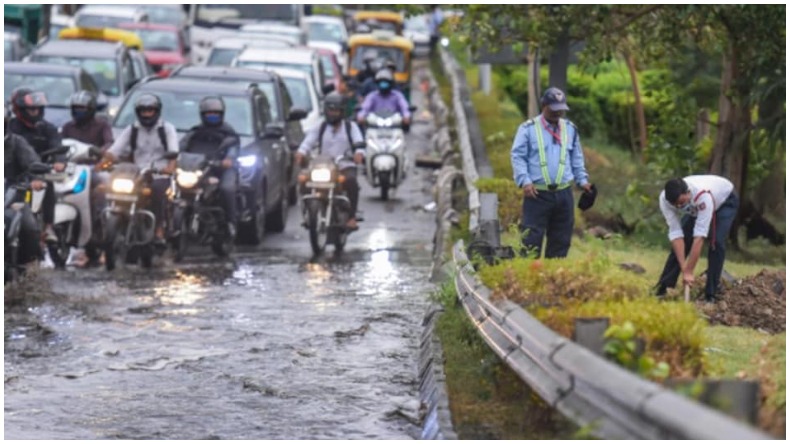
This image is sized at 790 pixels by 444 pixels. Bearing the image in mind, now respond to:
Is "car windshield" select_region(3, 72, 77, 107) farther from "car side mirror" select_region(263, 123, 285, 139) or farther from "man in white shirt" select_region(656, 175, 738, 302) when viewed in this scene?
"man in white shirt" select_region(656, 175, 738, 302)

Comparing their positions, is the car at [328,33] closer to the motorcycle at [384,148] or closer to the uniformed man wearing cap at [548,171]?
the motorcycle at [384,148]

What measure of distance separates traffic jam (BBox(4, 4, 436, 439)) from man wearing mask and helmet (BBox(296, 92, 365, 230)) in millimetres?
21

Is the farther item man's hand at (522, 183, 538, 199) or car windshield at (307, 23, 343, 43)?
car windshield at (307, 23, 343, 43)

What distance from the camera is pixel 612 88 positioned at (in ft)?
128

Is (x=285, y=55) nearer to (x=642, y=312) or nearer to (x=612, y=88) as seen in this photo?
(x=612, y=88)

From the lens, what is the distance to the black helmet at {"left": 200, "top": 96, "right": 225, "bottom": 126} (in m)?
19.9

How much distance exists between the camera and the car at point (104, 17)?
48.0m

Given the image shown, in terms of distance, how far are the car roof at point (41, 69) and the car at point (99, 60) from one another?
393cm

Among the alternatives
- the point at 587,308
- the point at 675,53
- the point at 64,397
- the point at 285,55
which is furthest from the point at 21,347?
the point at 285,55

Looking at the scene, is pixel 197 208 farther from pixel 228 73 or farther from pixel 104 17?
pixel 104 17

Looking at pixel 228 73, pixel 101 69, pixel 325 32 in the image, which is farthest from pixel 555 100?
pixel 325 32

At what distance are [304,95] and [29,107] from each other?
11.6 metres

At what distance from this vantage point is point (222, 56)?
36.3m

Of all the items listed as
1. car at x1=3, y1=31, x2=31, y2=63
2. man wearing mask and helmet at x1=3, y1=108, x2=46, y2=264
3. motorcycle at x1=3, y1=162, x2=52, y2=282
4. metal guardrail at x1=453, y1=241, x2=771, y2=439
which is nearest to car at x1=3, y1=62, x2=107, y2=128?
car at x1=3, y1=31, x2=31, y2=63
